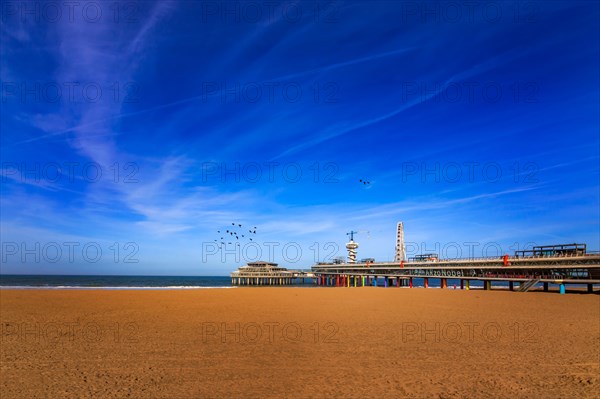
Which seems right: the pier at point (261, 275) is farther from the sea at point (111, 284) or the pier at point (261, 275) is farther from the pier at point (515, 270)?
the pier at point (515, 270)

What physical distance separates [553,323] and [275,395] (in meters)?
16.8

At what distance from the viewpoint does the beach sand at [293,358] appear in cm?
736

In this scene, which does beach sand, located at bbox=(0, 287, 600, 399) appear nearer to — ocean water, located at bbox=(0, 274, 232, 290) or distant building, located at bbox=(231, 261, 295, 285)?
ocean water, located at bbox=(0, 274, 232, 290)

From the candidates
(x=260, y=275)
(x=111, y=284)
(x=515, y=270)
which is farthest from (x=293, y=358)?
(x=260, y=275)

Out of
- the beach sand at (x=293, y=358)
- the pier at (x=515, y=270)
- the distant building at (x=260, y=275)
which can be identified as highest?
the beach sand at (x=293, y=358)

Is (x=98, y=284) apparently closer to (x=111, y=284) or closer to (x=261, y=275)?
(x=111, y=284)

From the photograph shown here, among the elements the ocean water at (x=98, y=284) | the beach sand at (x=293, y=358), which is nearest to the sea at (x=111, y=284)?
the ocean water at (x=98, y=284)

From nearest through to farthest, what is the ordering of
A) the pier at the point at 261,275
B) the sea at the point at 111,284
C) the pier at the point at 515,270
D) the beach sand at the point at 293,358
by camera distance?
the beach sand at the point at 293,358
the pier at the point at 515,270
the sea at the point at 111,284
the pier at the point at 261,275

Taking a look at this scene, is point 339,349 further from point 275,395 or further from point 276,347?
point 275,395

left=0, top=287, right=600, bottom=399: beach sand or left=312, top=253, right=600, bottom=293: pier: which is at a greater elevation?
left=0, top=287, right=600, bottom=399: beach sand

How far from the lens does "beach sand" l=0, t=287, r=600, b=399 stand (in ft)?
24.2

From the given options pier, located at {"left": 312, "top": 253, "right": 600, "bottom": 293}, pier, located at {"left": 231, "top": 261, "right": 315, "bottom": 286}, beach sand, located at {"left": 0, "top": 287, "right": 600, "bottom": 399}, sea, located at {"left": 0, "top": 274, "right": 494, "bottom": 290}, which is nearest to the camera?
beach sand, located at {"left": 0, "top": 287, "right": 600, "bottom": 399}

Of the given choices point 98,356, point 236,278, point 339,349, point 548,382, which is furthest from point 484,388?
point 236,278

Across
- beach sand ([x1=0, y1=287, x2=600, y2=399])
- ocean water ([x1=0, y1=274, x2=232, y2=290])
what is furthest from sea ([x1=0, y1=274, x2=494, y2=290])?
beach sand ([x1=0, y1=287, x2=600, y2=399])
